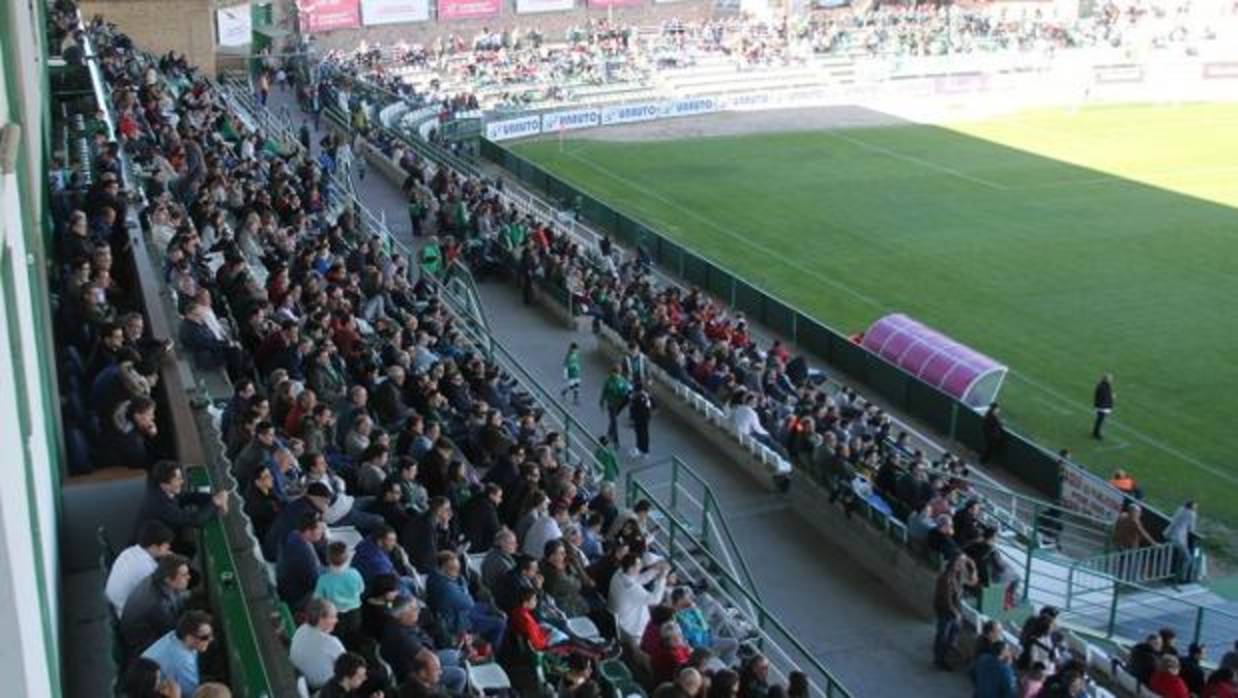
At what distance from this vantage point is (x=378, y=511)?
963cm

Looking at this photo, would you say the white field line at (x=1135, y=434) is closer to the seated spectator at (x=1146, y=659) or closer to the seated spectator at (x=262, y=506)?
the seated spectator at (x=1146, y=659)

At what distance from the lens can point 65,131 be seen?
20.0 m

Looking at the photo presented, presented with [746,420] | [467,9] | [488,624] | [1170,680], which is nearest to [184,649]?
[488,624]

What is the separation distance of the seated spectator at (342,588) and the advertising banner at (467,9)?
57.6 metres

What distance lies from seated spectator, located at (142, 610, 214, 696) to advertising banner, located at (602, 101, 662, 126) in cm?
4602

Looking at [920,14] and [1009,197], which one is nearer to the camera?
[1009,197]

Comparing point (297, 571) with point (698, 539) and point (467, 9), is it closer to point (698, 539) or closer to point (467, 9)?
point (698, 539)

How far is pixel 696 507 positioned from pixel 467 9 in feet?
164

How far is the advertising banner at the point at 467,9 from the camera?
63.0 metres

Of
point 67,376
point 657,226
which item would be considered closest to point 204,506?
point 67,376

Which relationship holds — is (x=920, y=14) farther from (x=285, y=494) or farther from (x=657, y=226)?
(x=285, y=494)

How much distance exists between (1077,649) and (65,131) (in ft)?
47.6

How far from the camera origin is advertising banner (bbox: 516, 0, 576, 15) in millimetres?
64438

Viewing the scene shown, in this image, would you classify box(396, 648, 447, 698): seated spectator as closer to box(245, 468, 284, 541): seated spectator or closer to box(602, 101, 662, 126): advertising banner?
box(245, 468, 284, 541): seated spectator
